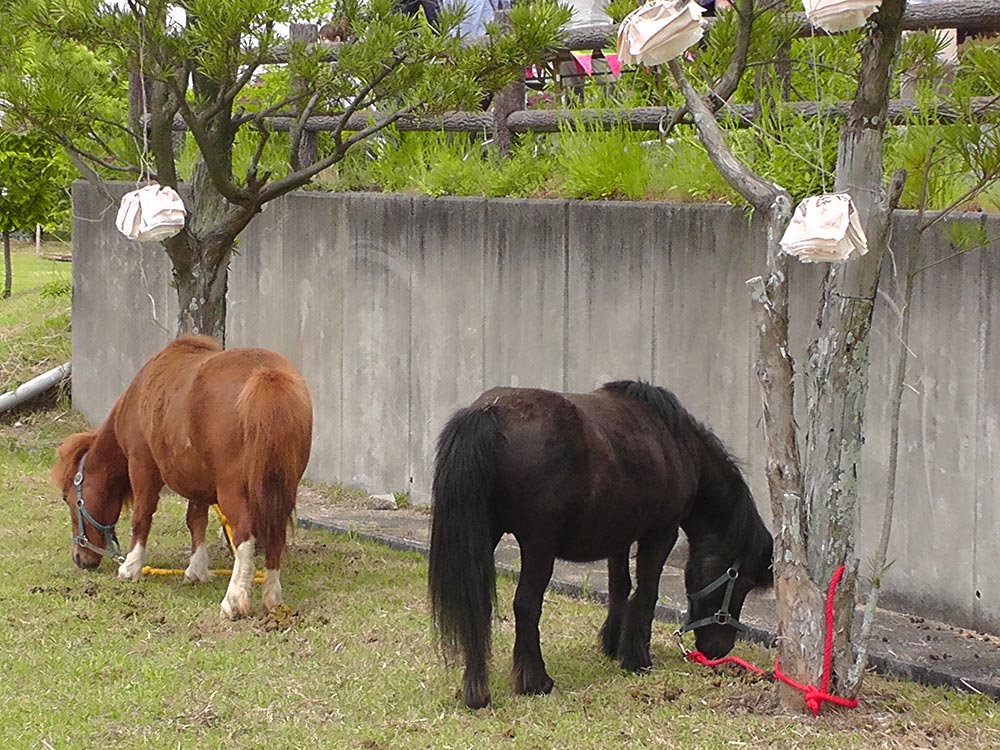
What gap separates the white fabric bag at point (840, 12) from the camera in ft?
15.1

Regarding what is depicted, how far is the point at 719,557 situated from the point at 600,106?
12.4 ft

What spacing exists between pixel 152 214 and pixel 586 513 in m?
2.86

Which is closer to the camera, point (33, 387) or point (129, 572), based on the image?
point (129, 572)

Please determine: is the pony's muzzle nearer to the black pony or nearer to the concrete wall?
the black pony

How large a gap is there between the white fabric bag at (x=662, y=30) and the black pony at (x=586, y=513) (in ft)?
4.79

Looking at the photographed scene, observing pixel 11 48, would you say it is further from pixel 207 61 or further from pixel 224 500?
pixel 224 500

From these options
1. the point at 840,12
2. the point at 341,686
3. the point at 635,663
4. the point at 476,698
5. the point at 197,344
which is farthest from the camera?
the point at 197,344

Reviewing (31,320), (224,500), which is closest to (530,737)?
(224,500)

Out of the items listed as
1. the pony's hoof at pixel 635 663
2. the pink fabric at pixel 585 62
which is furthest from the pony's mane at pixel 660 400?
the pink fabric at pixel 585 62

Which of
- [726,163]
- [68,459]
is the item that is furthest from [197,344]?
[726,163]

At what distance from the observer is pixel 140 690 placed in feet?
18.8

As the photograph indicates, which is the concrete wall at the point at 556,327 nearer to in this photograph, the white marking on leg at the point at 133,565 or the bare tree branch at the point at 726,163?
the bare tree branch at the point at 726,163

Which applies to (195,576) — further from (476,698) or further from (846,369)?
(846,369)

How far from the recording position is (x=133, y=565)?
25.5 ft
